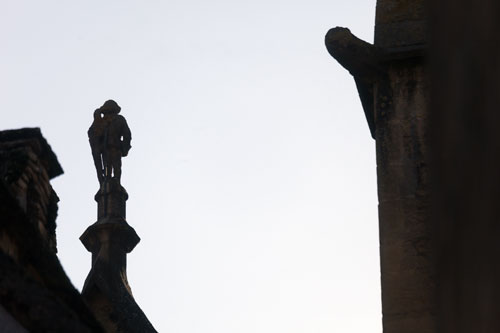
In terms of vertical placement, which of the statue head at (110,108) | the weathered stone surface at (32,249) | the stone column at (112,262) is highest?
the statue head at (110,108)

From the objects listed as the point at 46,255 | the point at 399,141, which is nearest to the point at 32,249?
the point at 46,255

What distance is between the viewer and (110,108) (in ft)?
62.0

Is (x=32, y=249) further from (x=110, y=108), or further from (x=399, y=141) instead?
(x=110, y=108)

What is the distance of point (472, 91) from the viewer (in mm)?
956

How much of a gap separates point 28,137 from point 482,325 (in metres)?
12.0

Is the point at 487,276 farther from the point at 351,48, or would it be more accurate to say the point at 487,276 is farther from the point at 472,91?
the point at 351,48

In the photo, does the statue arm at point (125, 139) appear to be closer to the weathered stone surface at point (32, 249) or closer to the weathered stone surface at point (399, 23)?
the weathered stone surface at point (32, 249)

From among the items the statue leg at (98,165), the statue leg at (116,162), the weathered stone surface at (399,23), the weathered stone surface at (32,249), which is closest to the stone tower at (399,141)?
the weathered stone surface at (399,23)

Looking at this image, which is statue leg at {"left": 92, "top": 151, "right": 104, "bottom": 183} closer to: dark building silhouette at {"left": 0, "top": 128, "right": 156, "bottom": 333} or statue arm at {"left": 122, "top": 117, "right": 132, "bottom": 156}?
dark building silhouette at {"left": 0, "top": 128, "right": 156, "bottom": 333}

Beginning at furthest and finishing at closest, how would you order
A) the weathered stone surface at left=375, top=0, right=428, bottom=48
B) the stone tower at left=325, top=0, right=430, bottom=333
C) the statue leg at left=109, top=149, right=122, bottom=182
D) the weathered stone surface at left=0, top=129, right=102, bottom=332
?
the statue leg at left=109, top=149, right=122, bottom=182, the weathered stone surface at left=375, top=0, right=428, bottom=48, the stone tower at left=325, top=0, right=430, bottom=333, the weathered stone surface at left=0, top=129, right=102, bottom=332

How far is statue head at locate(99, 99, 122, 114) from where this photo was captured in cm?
1888

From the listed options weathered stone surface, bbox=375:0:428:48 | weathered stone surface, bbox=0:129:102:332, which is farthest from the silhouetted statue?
weathered stone surface, bbox=375:0:428:48

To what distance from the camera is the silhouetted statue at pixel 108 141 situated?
60.6ft

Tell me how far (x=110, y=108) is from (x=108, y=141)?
683mm
